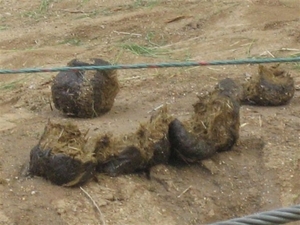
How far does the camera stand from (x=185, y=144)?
449cm

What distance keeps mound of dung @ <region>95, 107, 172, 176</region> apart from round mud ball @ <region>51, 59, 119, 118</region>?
0.57 metres

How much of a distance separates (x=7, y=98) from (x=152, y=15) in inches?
97.1

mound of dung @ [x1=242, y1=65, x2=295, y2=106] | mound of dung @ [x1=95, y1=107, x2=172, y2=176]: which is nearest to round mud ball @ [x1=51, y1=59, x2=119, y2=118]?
mound of dung @ [x1=95, y1=107, x2=172, y2=176]

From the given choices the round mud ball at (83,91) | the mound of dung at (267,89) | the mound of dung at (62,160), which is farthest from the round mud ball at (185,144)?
the mound of dung at (267,89)

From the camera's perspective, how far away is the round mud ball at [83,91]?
493cm

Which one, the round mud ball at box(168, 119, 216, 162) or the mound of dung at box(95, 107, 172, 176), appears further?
the round mud ball at box(168, 119, 216, 162)

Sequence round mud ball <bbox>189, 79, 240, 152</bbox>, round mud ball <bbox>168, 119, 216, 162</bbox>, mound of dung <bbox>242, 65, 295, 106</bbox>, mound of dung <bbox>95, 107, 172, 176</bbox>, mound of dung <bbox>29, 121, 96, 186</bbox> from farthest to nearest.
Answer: mound of dung <bbox>242, 65, 295, 106</bbox> < round mud ball <bbox>189, 79, 240, 152</bbox> < round mud ball <bbox>168, 119, 216, 162</bbox> < mound of dung <bbox>95, 107, 172, 176</bbox> < mound of dung <bbox>29, 121, 96, 186</bbox>

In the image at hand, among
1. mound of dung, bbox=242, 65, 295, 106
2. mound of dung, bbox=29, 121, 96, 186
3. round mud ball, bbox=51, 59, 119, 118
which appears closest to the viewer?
mound of dung, bbox=29, 121, 96, 186

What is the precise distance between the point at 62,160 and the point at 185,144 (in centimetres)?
69

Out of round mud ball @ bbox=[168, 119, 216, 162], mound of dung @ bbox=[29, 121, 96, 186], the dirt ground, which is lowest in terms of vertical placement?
the dirt ground

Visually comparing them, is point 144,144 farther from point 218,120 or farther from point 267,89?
point 267,89

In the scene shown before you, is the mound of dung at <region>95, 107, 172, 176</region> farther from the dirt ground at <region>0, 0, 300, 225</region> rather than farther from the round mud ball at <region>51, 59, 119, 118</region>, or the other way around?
the round mud ball at <region>51, 59, 119, 118</region>

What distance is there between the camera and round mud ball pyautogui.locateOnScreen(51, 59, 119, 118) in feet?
16.2

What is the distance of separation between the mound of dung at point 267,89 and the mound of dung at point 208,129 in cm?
47
